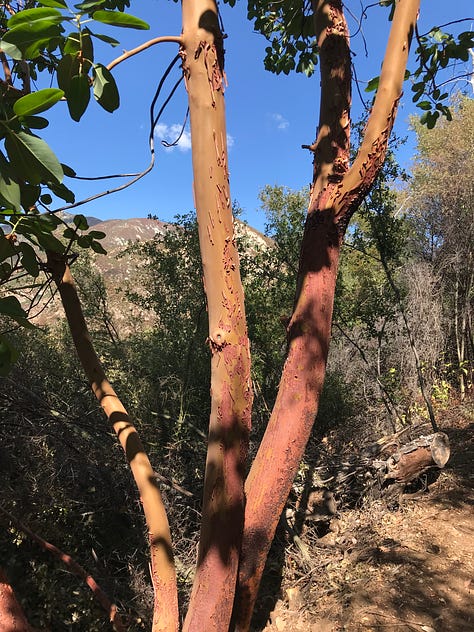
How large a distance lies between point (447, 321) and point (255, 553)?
9781 mm

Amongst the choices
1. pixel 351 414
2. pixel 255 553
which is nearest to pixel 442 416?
pixel 351 414

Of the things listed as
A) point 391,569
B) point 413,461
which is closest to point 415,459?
point 413,461

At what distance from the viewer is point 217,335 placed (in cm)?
111

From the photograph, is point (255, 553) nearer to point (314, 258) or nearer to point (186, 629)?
point (186, 629)

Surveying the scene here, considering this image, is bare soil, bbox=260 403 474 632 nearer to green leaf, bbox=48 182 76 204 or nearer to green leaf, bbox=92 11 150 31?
green leaf, bbox=48 182 76 204

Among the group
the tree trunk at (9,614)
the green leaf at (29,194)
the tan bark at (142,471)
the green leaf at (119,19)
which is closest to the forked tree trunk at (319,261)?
the tan bark at (142,471)

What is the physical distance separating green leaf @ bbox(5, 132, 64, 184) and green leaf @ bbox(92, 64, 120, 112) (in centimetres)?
26

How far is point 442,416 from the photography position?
7.17 metres

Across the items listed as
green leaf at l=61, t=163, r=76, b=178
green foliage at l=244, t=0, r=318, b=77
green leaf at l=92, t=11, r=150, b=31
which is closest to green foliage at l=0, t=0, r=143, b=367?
green leaf at l=92, t=11, r=150, b=31

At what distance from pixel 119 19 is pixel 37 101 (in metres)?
0.24

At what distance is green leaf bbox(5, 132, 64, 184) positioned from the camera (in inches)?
30.0

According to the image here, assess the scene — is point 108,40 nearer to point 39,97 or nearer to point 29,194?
point 39,97

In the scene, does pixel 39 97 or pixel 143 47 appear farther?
pixel 143 47

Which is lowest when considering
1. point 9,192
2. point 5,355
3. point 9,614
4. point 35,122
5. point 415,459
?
point 9,614
